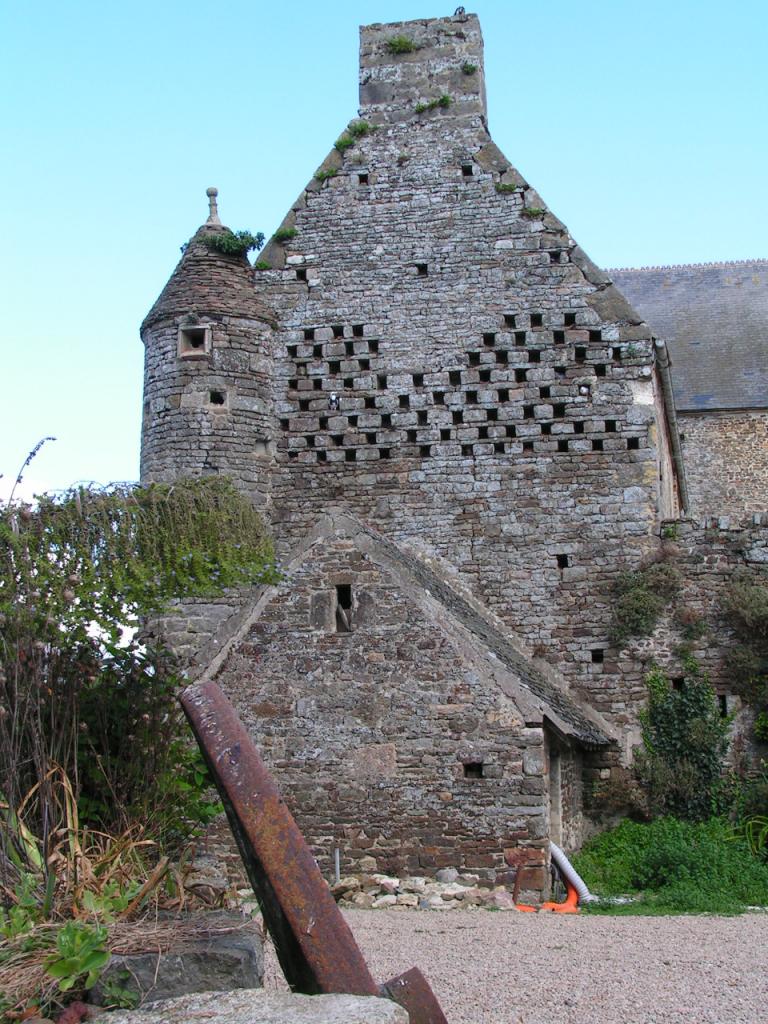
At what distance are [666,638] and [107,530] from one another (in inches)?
309

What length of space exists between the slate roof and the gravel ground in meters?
16.1

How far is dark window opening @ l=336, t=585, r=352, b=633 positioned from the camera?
1165cm

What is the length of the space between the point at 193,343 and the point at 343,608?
5424mm

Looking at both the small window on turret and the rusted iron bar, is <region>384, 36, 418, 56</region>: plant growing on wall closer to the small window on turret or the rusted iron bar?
the small window on turret

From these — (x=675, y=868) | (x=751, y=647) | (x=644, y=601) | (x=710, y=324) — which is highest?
(x=710, y=324)

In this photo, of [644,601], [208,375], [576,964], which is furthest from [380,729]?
[208,375]

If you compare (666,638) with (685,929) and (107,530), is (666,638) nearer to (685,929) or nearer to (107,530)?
(685,929)

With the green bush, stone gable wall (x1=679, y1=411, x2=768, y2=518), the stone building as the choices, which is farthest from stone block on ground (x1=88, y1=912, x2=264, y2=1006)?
stone gable wall (x1=679, y1=411, x2=768, y2=518)

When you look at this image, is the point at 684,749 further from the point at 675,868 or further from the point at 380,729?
the point at 380,729

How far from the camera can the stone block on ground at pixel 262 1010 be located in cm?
387

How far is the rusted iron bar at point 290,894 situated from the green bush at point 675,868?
22.5ft

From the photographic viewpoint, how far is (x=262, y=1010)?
13.1 feet

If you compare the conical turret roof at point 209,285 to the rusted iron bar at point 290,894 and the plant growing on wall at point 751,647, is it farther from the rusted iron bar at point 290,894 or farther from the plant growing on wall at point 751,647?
the rusted iron bar at point 290,894

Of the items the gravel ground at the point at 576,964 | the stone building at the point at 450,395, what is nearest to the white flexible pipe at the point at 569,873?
the stone building at the point at 450,395
